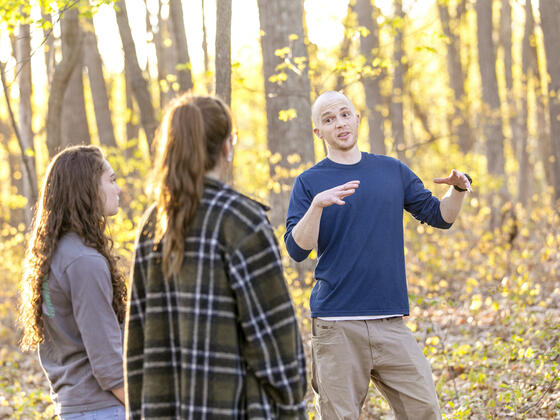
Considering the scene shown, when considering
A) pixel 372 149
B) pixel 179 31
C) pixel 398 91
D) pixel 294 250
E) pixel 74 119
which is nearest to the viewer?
pixel 294 250

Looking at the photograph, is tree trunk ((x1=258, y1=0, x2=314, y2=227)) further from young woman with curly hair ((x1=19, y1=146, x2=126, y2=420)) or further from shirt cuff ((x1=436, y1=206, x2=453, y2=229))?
young woman with curly hair ((x1=19, y1=146, x2=126, y2=420))

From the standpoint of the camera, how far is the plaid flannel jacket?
2400 mm

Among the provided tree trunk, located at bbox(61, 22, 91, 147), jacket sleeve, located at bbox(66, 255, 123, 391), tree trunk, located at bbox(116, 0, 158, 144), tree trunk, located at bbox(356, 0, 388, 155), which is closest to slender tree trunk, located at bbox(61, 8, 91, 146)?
tree trunk, located at bbox(61, 22, 91, 147)

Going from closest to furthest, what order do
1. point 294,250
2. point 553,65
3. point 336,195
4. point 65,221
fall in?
point 65,221 < point 336,195 < point 294,250 < point 553,65

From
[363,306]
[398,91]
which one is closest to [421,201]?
[363,306]

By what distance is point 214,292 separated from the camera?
2408 millimetres

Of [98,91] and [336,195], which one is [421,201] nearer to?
[336,195]

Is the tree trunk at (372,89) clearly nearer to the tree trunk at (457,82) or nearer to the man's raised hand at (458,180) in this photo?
the tree trunk at (457,82)

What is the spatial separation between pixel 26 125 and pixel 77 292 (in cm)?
678

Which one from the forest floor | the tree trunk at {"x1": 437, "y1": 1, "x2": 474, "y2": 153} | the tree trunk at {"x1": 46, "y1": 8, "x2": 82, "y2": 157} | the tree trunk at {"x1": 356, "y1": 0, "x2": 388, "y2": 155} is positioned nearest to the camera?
the forest floor

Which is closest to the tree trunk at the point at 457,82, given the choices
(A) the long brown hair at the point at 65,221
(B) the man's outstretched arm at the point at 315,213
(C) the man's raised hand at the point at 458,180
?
(C) the man's raised hand at the point at 458,180

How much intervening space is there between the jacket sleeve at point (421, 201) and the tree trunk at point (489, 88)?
1137 centimetres

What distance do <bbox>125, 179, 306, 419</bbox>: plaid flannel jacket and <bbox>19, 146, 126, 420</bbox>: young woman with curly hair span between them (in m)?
0.54

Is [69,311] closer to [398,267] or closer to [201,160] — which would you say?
[201,160]
